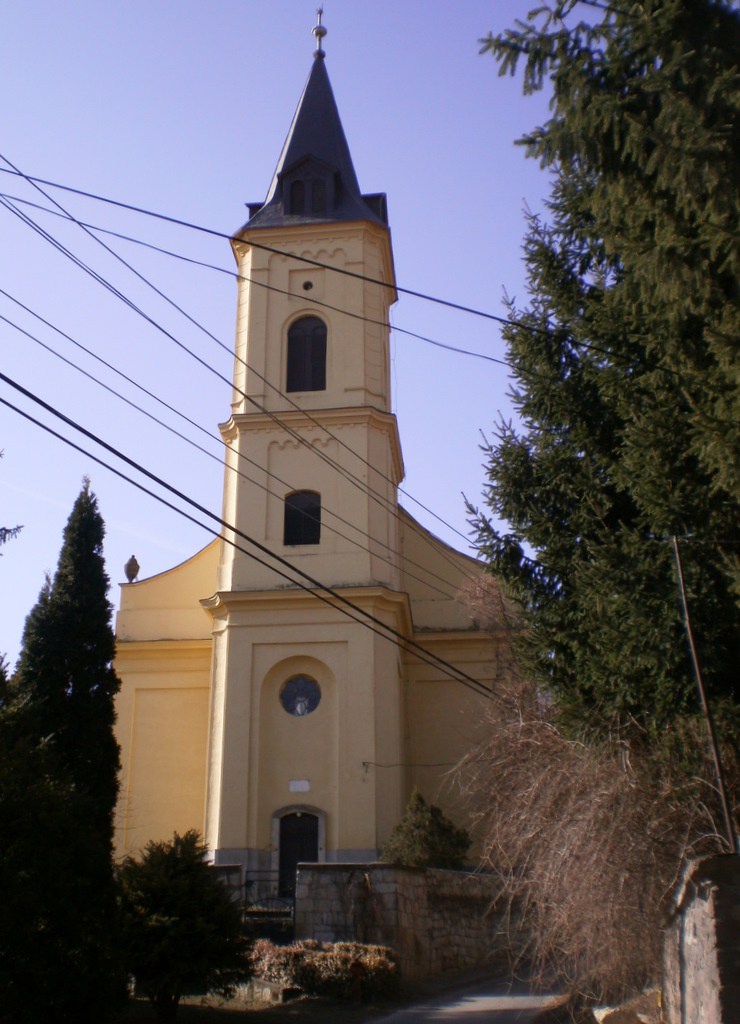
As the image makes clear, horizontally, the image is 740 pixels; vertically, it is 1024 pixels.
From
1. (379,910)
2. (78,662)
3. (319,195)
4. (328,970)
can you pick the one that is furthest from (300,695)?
(319,195)

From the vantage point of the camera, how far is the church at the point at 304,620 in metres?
23.2

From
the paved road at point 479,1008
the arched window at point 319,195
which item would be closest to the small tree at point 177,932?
the paved road at point 479,1008

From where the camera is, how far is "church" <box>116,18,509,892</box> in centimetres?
A: 2323

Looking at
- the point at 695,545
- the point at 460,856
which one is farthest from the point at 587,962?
the point at 460,856

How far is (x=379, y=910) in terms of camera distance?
1633 cm

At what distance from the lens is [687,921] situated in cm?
819

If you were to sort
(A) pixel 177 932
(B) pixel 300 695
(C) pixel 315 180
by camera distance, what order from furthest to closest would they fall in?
(C) pixel 315 180, (B) pixel 300 695, (A) pixel 177 932

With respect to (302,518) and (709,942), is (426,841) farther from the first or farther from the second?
(709,942)

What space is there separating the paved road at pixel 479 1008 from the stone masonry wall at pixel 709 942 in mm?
4697

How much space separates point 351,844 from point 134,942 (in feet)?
35.9

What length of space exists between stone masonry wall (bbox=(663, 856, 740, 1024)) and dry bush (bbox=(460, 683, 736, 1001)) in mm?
412

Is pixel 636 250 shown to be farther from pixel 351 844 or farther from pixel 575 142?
pixel 351 844

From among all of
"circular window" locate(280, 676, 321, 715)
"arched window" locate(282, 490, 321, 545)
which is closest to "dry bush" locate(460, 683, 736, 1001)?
"circular window" locate(280, 676, 321, 715)

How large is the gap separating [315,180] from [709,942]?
87.8 feet
